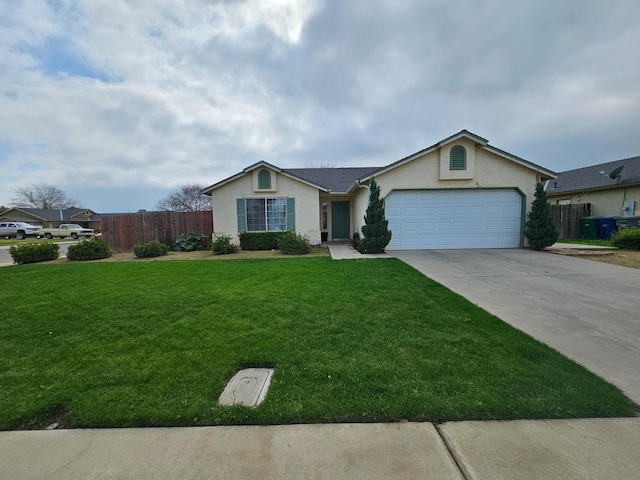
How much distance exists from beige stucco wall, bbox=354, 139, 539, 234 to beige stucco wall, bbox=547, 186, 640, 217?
8.97m

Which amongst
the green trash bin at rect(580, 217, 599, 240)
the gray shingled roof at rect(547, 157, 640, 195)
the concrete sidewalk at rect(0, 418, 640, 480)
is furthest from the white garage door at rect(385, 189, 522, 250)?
the concrete sidewalk at rect(0, 418, 640, 480)

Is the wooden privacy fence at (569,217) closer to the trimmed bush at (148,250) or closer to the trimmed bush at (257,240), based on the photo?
the trimmed bush at (257,240)

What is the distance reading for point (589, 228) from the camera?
51.9ft

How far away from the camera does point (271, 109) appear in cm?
1473

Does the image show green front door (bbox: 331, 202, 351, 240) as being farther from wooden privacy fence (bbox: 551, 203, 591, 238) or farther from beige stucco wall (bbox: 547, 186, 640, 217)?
beige stucco wall (bbox: 547, 186, 640, 217)

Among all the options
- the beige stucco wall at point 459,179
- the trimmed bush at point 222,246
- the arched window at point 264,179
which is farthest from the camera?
the arched window at point 264,179

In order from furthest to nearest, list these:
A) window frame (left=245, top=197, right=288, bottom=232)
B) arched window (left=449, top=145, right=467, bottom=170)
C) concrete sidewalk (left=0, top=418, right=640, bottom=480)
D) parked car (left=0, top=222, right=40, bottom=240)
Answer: parked car (left=0, top=222, right=40, bottom=240) → window frame (left=245, top=197, right=288, bottom=232) → arched window (left=449, top=145, right=467, bottom=170) → concrete sidewalk (left=0, top=418, right=640, bottom=480)

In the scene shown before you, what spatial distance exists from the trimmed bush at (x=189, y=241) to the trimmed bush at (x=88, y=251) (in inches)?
114

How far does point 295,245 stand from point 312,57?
8136mm

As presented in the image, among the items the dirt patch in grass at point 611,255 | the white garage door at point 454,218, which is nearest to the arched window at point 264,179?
the white garage door at point 454,218

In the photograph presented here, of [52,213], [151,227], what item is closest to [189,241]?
[151,227]

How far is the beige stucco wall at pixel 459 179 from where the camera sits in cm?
1139

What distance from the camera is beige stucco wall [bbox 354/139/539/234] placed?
1139cm

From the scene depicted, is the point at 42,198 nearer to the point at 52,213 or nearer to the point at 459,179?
the point at 52,213
